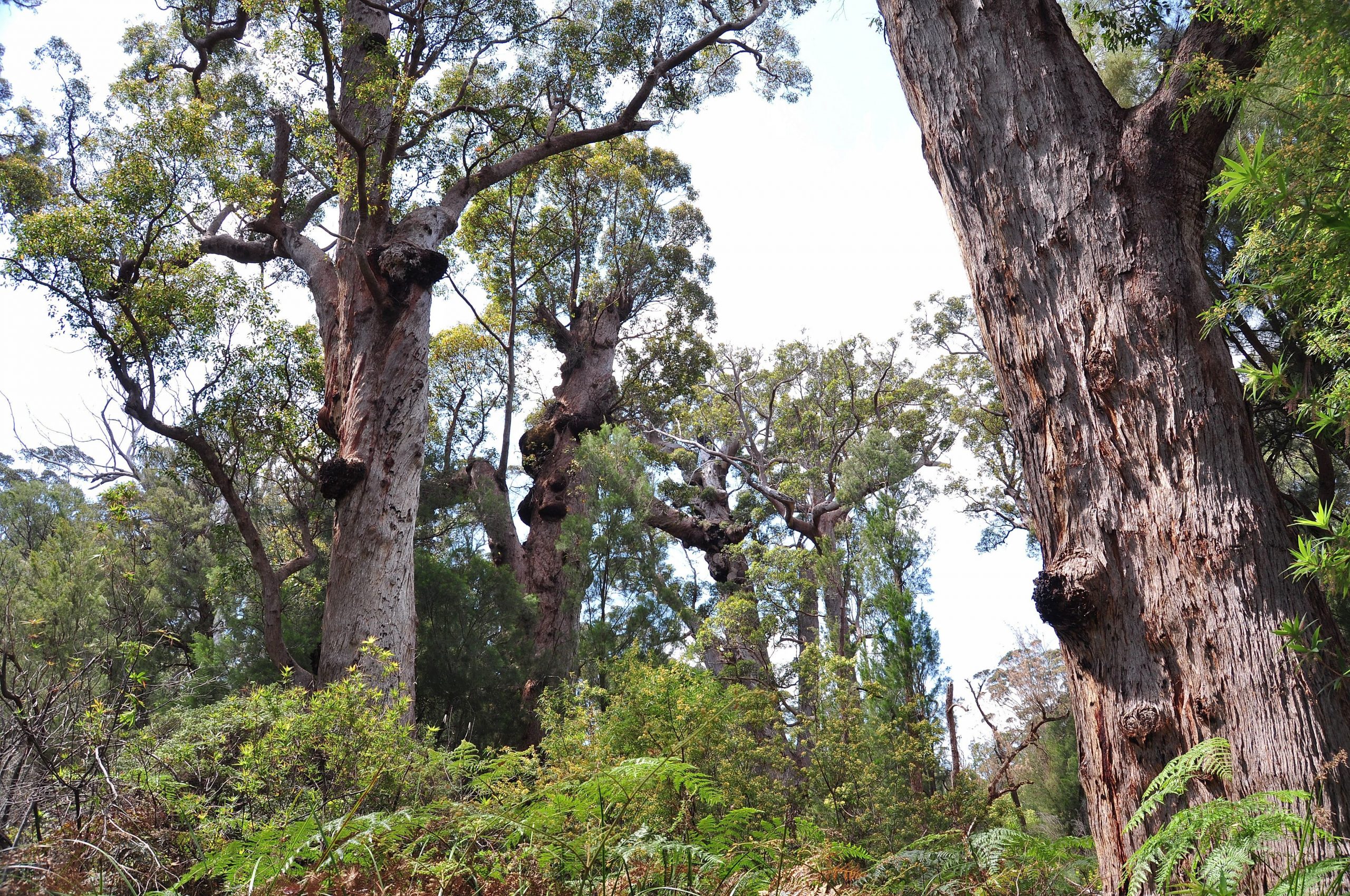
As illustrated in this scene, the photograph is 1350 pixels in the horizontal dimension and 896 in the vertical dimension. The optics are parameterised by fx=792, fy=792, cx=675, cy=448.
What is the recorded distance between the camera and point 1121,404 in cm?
253

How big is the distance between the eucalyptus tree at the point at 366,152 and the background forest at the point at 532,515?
0.05 meters

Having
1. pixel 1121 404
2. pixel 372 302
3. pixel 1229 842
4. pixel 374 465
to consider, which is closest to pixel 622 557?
pixel 374 465

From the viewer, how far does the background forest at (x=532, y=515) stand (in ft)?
6.39

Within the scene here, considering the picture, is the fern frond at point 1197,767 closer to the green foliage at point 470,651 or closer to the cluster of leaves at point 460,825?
the cluster of leaves at point 460,825

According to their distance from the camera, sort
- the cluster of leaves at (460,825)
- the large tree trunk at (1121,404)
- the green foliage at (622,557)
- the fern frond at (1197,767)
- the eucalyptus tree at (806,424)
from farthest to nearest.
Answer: the eucalyptus tree at (806,424), the green foliage at (622,557), the large tree trunk at (1121,404), the fern frond at (1197,767), the cluster of leaves at (460,825)

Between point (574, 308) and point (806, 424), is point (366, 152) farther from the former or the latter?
point (806, 424)

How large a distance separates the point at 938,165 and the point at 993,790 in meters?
4.25

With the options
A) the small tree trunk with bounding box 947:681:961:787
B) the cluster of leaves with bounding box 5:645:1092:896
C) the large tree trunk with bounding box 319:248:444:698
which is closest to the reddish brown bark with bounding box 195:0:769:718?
the large tree trunk with bounding box 319:248:444:698

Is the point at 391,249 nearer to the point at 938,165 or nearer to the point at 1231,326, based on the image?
the point at 938,165

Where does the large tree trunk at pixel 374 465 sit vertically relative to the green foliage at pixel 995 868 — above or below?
above

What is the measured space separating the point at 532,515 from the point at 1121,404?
10.3 m

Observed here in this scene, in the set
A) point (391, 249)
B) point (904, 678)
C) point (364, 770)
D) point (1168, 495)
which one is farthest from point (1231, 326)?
point (391, 249)

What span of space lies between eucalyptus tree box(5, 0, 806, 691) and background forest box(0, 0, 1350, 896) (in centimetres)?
5

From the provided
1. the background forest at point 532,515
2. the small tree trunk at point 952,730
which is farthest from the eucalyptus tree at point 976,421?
the small tree trunk at point 952,730
